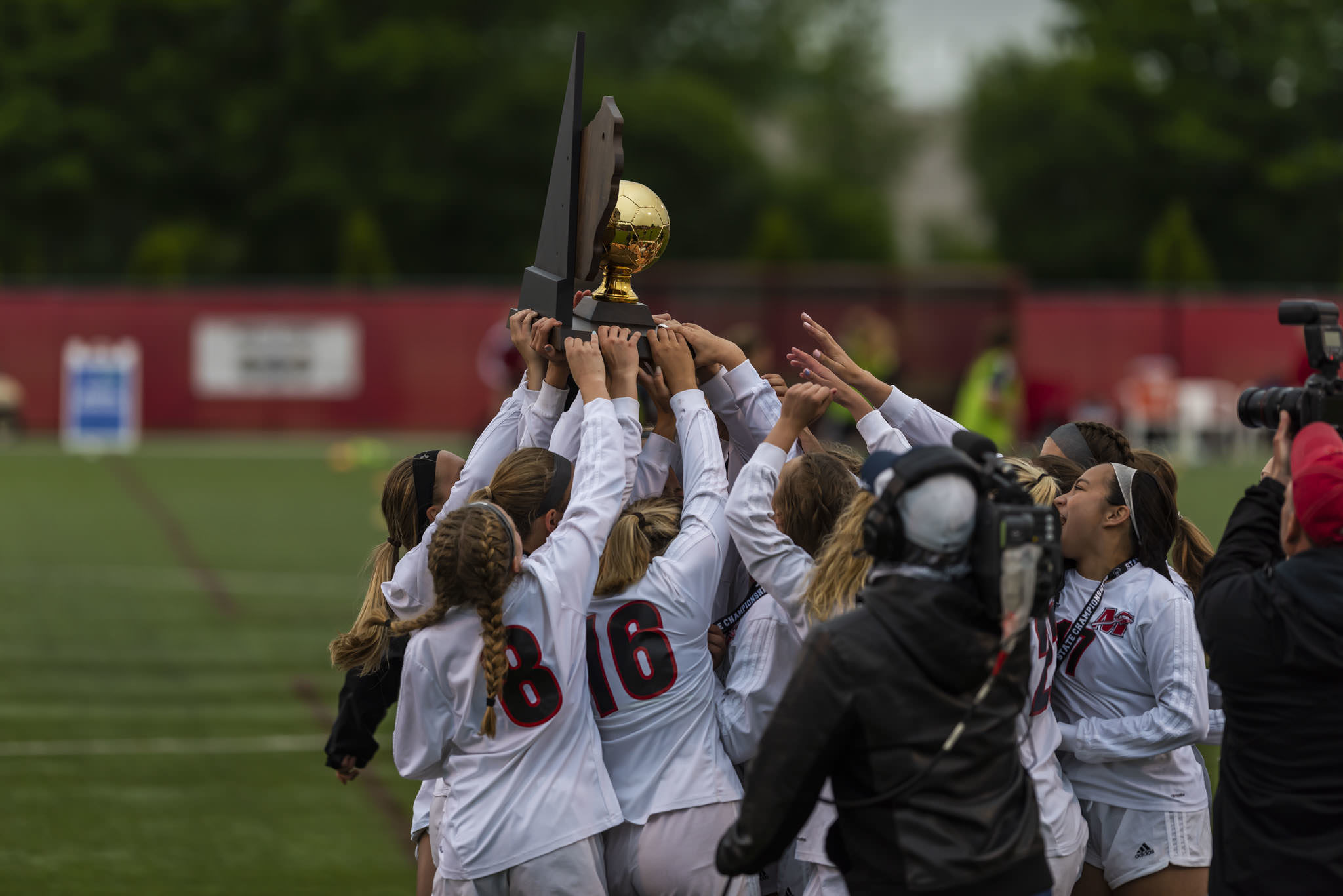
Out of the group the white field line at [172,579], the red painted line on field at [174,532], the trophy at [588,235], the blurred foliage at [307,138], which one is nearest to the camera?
the trophy at [588,235]

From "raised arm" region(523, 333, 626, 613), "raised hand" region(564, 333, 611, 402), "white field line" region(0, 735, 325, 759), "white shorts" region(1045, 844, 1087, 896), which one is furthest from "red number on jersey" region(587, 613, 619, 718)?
"white field line" region(0, 735, 325, 759)

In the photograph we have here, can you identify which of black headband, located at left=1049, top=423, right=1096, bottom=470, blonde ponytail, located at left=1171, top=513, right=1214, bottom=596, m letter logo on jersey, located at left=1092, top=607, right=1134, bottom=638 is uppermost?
black headband, located at left=1049, top=423, right=1096, bottom=470

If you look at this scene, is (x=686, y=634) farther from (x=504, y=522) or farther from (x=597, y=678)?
(x=504, y=522)

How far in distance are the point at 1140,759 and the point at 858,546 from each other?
1216 millimetres

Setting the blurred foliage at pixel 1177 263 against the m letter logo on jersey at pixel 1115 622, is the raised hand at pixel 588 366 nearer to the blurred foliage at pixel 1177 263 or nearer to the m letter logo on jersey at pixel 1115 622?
the m letter logo on jersey at pixel 1115 622

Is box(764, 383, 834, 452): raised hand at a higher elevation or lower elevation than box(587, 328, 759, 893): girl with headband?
higher

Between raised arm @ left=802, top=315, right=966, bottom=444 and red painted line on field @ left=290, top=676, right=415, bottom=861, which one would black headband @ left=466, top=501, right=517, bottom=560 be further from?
red painted line on field @ left=290, top=676, right=415, bottom=861

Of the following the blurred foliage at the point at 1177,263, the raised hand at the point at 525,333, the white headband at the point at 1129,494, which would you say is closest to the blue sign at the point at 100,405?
the blurred foliage at the point at 1177,263

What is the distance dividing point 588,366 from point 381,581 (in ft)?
3.49

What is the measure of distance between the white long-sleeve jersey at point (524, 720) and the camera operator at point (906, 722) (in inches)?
29.7

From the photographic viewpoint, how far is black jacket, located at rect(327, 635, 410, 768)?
4.72 meters

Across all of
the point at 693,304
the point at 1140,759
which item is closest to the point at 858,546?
the point at 1140,759

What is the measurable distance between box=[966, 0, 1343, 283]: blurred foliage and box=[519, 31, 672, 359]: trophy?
4757cm

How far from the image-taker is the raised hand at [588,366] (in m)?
3.92
